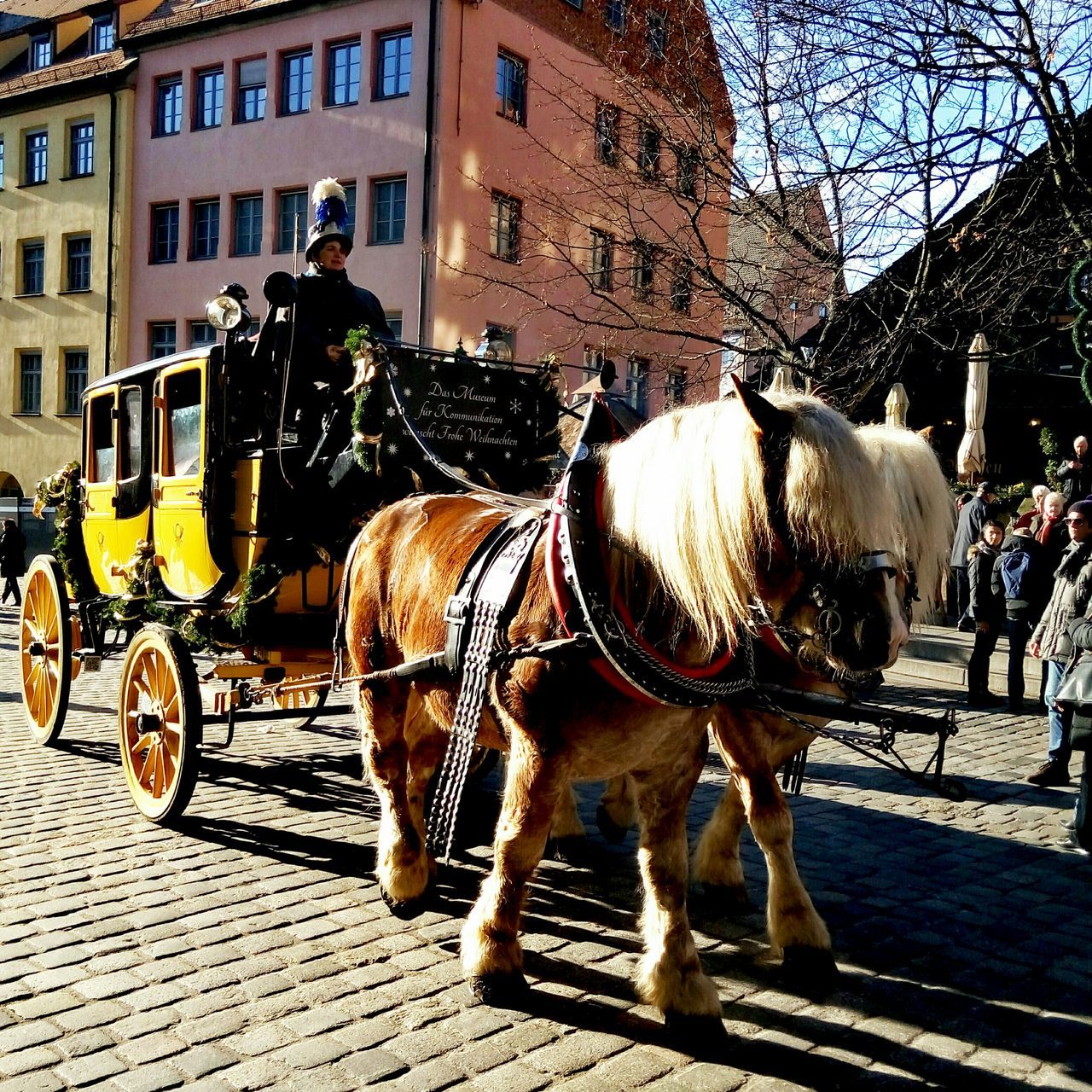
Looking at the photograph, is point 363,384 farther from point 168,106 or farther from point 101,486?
point 168,106

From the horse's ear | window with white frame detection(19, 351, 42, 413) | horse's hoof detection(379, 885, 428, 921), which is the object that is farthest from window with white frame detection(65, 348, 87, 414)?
the horse's ear

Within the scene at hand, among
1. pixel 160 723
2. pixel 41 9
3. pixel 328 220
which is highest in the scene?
pixel 41 9

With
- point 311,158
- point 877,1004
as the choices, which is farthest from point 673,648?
point 311,158

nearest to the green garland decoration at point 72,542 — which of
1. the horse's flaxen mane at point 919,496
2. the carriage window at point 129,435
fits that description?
the carriage window at point 129,435

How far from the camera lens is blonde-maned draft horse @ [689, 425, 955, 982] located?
3311mm

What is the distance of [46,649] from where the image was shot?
725cm

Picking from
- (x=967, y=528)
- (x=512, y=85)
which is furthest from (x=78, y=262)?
(x=967, y=528)

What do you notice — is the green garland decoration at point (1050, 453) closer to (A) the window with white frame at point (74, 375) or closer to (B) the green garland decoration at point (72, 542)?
(B) the green garland decoration at point (72, 542)

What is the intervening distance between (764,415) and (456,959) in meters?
2.18

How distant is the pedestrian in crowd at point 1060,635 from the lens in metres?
6.68

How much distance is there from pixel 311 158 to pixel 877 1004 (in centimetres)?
2271

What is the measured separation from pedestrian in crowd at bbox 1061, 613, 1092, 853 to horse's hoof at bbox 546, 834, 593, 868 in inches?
91.9

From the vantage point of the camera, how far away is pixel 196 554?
5.85 metres

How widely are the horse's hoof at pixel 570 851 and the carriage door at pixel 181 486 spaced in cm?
219
